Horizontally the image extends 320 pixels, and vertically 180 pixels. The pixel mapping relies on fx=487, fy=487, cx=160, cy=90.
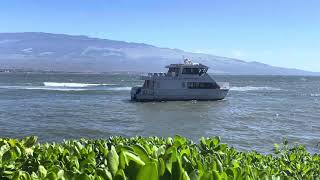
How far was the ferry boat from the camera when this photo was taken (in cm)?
5078

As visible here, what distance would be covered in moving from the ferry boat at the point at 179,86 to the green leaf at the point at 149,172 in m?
48.6

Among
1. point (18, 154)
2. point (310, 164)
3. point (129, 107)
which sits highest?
point (18, 154)

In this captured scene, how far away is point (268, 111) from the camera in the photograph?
43.7 metres

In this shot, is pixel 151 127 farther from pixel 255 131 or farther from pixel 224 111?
pixel 224 111

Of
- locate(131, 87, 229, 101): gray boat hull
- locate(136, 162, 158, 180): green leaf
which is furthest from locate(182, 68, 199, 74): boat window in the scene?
locate(136, 162, 158, 180): green leaf

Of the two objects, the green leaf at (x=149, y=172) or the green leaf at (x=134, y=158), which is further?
the green leaf at (x=134, y=158)

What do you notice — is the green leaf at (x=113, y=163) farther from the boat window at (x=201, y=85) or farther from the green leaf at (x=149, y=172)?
the boat window at (x=201, y=85)

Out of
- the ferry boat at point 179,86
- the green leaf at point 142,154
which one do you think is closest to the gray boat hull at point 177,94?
the ferry boat at point 179,86

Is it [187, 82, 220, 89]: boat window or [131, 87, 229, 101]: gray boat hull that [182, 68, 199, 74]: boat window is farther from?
[131, 87, 229, 101]: gray boat hull

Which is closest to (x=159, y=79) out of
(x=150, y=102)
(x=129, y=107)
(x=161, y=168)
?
(x=150, y=102)

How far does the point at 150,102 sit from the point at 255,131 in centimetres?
2208

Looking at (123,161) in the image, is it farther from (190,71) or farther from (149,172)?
(190,71)

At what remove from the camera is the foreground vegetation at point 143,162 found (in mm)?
1753

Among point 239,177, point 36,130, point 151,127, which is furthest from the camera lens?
point 151,127
